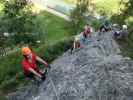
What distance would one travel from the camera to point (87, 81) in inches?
612

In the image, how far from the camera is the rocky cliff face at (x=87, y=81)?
14.6 m

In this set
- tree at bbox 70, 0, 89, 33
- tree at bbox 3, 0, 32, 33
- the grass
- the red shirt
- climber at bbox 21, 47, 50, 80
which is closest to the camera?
climber at bbox 21, 47, 50, 80

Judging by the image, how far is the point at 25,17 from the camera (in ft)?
127

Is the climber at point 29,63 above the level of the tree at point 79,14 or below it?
below

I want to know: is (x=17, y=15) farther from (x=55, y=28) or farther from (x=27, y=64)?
(x=55, y=28)

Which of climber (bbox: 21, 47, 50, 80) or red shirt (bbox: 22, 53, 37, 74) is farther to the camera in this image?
red shirt (bbox: 22, 53, 37, 74)

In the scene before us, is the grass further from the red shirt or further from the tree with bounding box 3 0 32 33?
the red shirt

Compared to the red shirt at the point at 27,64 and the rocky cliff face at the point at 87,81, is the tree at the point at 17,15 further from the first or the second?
the red shirt at the point at 27,64

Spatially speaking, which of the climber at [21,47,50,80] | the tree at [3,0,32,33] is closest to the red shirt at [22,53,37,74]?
the climber at [21,47,50,80]

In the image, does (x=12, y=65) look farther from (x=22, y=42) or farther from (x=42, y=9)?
(x=42, y=9)

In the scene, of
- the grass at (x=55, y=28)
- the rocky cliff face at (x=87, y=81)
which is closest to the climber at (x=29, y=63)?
the rocky cliff face at (x=87, y=81)

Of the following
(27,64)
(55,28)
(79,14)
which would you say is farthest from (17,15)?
(55,28)

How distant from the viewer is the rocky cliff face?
48.1 feet

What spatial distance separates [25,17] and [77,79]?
23.9 metres
